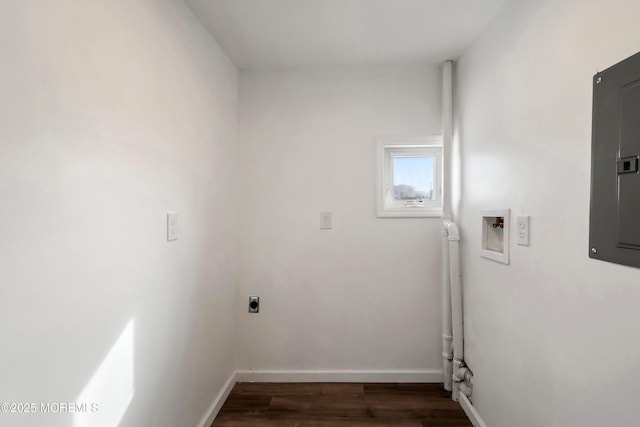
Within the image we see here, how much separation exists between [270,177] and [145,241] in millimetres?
1132

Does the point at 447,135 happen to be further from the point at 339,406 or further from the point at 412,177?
the point at 339,406

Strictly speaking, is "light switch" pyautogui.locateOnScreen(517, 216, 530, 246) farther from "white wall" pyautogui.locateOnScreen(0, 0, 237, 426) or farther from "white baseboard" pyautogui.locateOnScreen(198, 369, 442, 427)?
"white wall" pyautogui.locateOnScreen(0, 0, 237, 426)

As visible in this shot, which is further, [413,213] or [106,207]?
[413,213]

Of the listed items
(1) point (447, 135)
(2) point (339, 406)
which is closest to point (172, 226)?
(2) point (339, 406)

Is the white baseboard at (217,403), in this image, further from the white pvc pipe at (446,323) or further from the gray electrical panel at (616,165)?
the gray electrical panel at (616,165)

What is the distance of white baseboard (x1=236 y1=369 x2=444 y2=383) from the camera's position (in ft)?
7.43

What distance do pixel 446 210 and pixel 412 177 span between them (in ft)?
1.13

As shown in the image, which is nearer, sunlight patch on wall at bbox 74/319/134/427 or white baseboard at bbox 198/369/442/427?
sunlight patch on wall at bbox 74/319/134/427

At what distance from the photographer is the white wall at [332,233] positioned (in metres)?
2.28

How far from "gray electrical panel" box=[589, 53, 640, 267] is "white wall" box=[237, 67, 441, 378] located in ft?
4.24

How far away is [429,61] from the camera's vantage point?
2.19 metres

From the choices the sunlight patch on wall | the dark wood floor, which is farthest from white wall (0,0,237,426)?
the dark wood floor

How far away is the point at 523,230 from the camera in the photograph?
4.53 feet

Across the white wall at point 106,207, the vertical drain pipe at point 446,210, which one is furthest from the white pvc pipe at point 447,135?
the white wall at point 106,207
